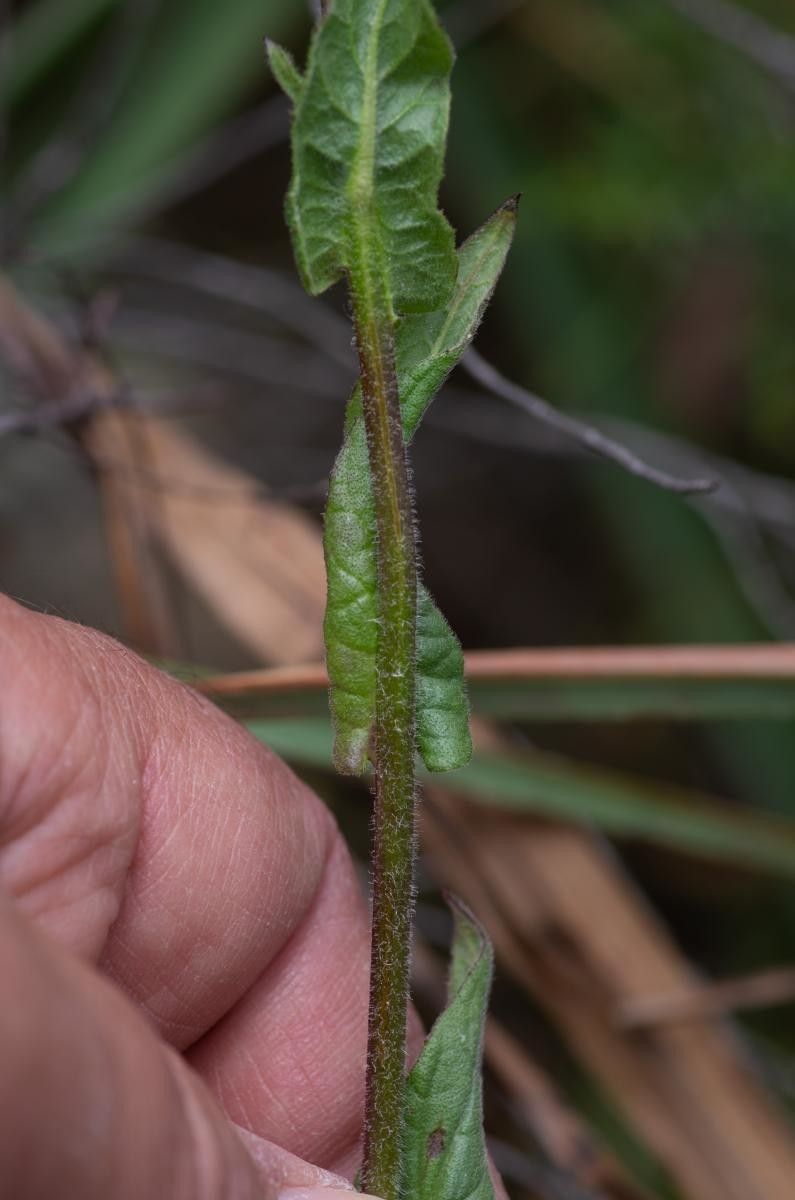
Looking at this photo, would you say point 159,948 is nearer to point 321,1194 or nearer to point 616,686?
point 321,1194

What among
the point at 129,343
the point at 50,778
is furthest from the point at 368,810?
the point at 50,778

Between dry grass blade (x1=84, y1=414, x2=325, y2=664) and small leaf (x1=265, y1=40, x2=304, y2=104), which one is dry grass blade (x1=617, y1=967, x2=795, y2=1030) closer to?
dry grass blade (x1=84, y1=414, x2=325, y2=664)

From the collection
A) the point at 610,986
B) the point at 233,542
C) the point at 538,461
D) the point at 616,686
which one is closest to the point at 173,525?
the point at 233,542

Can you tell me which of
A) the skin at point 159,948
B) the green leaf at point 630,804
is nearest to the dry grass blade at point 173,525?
the green leaf at point 630,804

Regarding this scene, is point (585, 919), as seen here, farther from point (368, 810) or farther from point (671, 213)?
point (671, 213)

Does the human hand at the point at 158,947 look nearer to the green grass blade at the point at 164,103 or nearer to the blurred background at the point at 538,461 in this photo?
the blurred background at the point at 538,461

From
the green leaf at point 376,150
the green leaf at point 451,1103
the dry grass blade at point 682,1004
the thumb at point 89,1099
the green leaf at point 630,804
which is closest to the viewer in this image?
the thumb at point 89,1099
